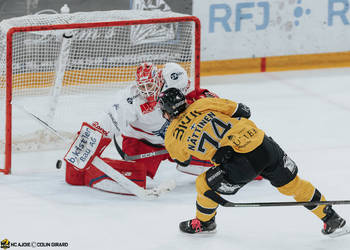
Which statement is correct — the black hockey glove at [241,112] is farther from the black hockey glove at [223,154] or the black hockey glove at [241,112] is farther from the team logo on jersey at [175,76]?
the team logo on jersey at [175,76]

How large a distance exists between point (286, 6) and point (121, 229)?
11.4 feet

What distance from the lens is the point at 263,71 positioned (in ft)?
23.3

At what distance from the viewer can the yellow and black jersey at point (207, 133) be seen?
3.62 meters

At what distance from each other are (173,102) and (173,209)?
87 cm

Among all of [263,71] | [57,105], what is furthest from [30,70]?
[263,71]

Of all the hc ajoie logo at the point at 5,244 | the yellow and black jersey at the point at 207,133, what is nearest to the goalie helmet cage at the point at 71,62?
the hc ajoie logo at the point at 5,244

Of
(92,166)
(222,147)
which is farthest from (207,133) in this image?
(92,166)

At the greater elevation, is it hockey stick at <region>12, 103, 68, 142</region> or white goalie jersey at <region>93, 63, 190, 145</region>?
white goalie jersey at <region>93, 63, 190, 145</region>

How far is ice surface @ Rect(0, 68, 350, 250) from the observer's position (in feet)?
12.8

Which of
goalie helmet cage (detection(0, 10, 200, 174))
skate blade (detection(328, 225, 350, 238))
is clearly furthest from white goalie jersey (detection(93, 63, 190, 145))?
skate blade (detection(328, 225, 350, 238))

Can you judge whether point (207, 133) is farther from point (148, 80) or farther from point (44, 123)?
point (44, 123)

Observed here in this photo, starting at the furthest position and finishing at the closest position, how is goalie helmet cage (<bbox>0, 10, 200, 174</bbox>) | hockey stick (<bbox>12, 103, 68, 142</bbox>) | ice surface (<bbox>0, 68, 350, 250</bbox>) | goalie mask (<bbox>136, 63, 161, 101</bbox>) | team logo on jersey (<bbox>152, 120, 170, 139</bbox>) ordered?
goalie helmet cage (<bbox>0, 10, 200, 174</bbox>), hockey stick (<bbox>12, 103, 68, 142</bbox>), team logo on jersey (<bbox>152, 120, 170, 139</bbox>), goalie mask (<bbox>136, 63, 161, 101</bbox>), ice surface (<bbox>0, 68, 350, 250</bbox>)

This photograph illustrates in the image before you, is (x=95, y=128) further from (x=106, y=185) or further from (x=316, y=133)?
(x=316, y=133)

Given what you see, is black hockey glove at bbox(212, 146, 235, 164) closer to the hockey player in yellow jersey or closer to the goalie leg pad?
the hockey player in yellow jersey
